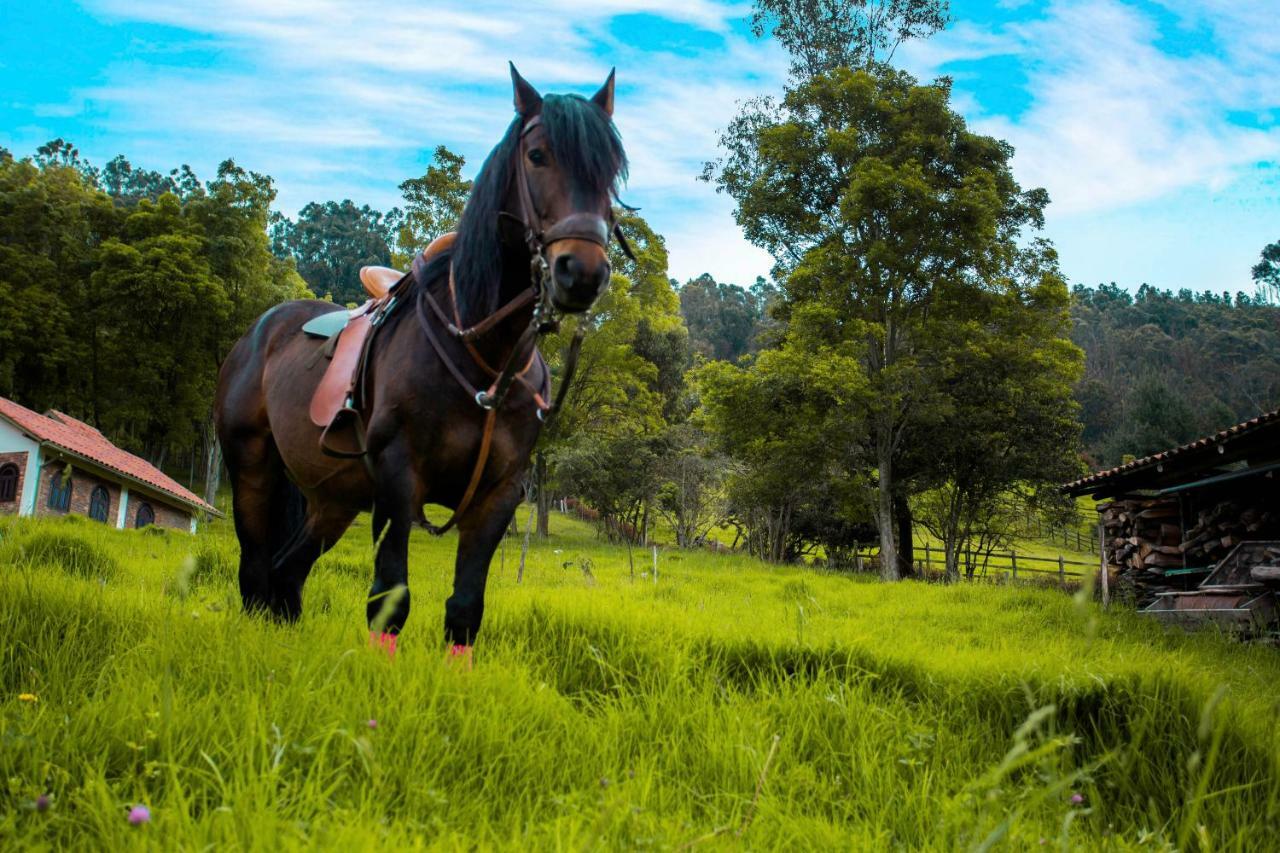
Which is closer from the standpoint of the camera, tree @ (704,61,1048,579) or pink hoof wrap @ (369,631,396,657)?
pink hoof wrap @ (369,631,396,657)

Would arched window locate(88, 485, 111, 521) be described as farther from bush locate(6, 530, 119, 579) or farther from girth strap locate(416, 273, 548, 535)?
girth strap locate(416, 273, 548, 535)

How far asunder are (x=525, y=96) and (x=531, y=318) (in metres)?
0.99

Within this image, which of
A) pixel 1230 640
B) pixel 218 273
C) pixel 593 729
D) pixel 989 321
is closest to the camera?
pixel 593 729

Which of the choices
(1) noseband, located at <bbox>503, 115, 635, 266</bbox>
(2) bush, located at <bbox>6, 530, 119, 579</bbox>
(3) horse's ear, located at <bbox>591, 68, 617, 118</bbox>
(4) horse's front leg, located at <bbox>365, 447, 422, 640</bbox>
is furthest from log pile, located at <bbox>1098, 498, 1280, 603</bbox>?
(2) bush, located at <bbox>6, 530, 119, 579</bbox>

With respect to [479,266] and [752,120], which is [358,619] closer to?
[479,266]

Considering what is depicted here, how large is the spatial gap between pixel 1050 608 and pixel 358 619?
896 cm

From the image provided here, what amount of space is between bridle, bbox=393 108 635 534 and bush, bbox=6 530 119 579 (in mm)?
4805

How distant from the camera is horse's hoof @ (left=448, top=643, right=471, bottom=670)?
2984mm

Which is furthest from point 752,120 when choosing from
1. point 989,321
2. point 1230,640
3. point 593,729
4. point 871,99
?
point 593,729

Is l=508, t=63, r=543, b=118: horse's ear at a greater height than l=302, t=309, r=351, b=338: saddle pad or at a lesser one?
greater

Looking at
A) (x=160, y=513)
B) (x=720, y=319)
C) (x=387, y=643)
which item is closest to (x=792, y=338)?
(x=387, y=643)

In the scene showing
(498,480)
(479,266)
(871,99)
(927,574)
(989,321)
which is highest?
(871,99)

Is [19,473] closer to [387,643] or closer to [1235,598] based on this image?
Result: [387,643]

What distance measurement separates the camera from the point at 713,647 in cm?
433
